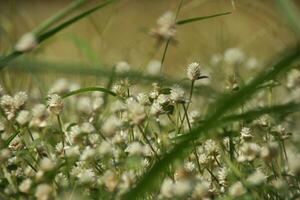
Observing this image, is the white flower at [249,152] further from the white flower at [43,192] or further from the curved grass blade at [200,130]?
the white flower at [43,192]

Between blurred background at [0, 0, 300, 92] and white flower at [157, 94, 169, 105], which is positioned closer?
white flower at [157, 94, 169, 105]

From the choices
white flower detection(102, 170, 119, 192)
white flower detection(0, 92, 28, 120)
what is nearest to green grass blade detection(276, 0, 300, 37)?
white flower detection(102, 170, 119, 192)

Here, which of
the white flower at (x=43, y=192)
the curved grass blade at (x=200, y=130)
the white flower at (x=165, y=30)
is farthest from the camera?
the white flower at (x=165, y=30)

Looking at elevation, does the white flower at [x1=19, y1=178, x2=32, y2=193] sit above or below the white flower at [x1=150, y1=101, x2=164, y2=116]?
below

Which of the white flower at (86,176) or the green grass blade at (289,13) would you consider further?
the white flower at (86,176)

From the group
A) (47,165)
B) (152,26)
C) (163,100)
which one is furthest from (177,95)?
(152,26)

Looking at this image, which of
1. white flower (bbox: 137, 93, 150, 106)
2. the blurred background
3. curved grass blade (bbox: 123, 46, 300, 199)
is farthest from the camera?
the blurred background

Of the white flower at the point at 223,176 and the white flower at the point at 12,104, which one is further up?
the white flower at the point at 12,104

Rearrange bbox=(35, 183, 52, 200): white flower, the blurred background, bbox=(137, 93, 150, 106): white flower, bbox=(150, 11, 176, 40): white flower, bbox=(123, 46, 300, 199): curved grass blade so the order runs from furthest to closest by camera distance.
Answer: the blurred background
bbox=(137, 93, 150, 106): white flower
bbox=(150, 11, 176, 40): white flower
bbox=(35, 183, 52, 200): white flower
bbox=(123, 46, 300, 199): curved grass blade

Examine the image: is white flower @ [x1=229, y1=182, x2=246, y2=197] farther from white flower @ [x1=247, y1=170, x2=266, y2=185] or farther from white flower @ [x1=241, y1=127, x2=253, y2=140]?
white flower @ [x1=241, y1=127, x2=253, y2=140]

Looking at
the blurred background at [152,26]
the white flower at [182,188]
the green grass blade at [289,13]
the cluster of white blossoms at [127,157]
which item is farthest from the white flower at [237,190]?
the blurred background at [152,26]

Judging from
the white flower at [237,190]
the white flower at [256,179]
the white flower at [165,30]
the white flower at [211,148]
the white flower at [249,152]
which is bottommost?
the white flower at [237,190]
